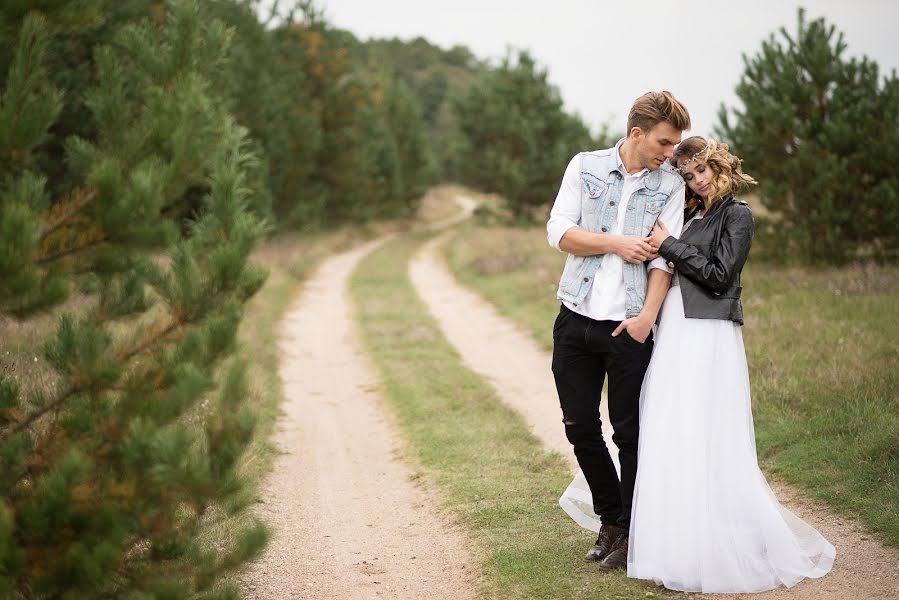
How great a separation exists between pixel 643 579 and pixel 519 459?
2.68 metres

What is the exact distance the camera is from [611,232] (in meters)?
4.28

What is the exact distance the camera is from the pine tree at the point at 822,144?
1206 cm

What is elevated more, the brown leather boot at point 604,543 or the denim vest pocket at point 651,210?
the denim vest pocket at point 651,210

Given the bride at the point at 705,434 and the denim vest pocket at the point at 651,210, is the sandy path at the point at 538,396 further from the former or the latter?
the denim vest pocket at the point at 651,210

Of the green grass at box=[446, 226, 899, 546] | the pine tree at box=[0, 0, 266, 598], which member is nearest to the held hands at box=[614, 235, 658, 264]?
the pine tree at box=[0, 0, 266, 598]

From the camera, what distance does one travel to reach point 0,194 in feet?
9.24

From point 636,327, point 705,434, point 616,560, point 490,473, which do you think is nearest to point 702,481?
point 705,434

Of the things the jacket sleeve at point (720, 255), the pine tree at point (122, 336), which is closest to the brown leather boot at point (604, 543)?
the jacket sleeve at point (720, 255)

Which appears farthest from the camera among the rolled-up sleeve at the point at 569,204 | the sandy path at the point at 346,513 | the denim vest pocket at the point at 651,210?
the sandy path at the point at 346,513

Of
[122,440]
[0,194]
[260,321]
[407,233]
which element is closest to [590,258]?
[122,440]

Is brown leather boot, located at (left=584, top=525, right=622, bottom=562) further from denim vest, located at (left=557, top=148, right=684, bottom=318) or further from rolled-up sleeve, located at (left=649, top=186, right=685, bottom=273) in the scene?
rolled-up sleeve, located at (left=649, top=186, right=685, bottom=273)

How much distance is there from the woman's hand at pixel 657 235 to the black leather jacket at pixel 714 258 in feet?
0.10

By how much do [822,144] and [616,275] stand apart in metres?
9.74

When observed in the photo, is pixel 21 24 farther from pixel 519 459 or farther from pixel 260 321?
pixel 260 321
